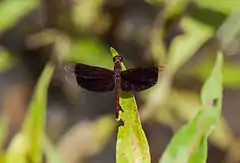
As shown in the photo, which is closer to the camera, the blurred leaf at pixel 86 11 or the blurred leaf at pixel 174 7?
the blurred leaf at pixel 174 7

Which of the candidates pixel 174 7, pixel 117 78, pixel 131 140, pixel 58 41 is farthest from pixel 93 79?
pixel 58 41

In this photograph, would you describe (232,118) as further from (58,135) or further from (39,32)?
(39,32)

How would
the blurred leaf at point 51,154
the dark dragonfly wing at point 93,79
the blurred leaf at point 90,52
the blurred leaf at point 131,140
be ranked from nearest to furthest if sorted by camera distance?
the blurred leaf at point 131,140, the dark dragonfly wing at point 93,79, the blurred leaf at point 51,154, the blurred leaf at point 90,52

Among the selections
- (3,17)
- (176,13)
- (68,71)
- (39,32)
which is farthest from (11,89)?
(68,71)

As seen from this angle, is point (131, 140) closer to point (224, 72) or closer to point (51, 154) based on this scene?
point (51, 154)

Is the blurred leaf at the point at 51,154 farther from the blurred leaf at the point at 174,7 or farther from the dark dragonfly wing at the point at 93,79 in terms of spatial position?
the blurred leaf at the point at 174,7

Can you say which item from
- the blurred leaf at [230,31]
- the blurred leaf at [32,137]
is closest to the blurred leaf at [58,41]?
the blurred leaf at [230,31]

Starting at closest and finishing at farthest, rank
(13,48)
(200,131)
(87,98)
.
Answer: (200,131), (13,48), (87,98)
